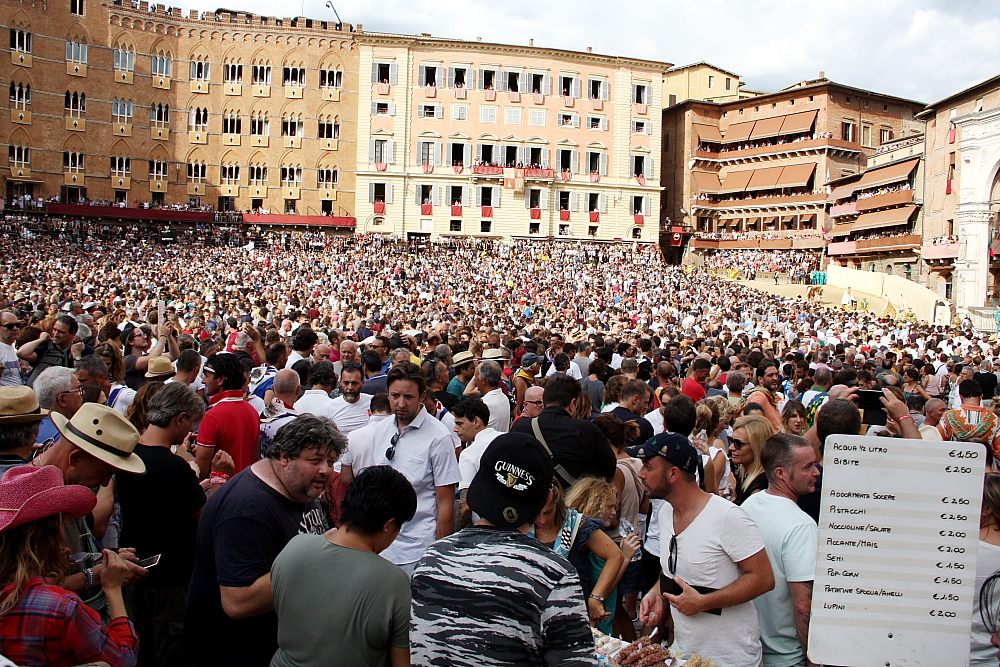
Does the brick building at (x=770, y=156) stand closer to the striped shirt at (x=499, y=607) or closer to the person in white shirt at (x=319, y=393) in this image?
the person in white shirt at (x=319, y=393)

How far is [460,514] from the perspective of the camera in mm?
4977

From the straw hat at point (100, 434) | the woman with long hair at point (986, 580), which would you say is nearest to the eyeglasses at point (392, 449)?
the straw hat at point (100, 434)

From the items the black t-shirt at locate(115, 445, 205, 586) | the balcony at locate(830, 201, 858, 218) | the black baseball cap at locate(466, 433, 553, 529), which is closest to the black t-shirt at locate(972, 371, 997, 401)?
the black baseball cap at locate(466, 433, 553, 529)

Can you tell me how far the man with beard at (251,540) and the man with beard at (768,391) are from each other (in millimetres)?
4131

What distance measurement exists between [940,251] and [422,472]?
40.3 m

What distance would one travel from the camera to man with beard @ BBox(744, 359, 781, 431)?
22.9 ft

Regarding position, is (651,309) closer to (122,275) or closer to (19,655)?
(122,275)

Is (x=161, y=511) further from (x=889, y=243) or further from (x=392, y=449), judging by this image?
(x=889, y=243)

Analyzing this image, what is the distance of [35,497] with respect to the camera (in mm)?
2508

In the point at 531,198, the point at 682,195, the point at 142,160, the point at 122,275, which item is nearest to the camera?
the point at 122,275

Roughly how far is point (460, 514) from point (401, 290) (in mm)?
27263

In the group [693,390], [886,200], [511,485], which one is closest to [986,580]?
[511,485]

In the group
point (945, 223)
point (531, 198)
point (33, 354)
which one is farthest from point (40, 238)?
point (945, 223)

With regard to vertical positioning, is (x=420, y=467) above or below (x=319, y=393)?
below
